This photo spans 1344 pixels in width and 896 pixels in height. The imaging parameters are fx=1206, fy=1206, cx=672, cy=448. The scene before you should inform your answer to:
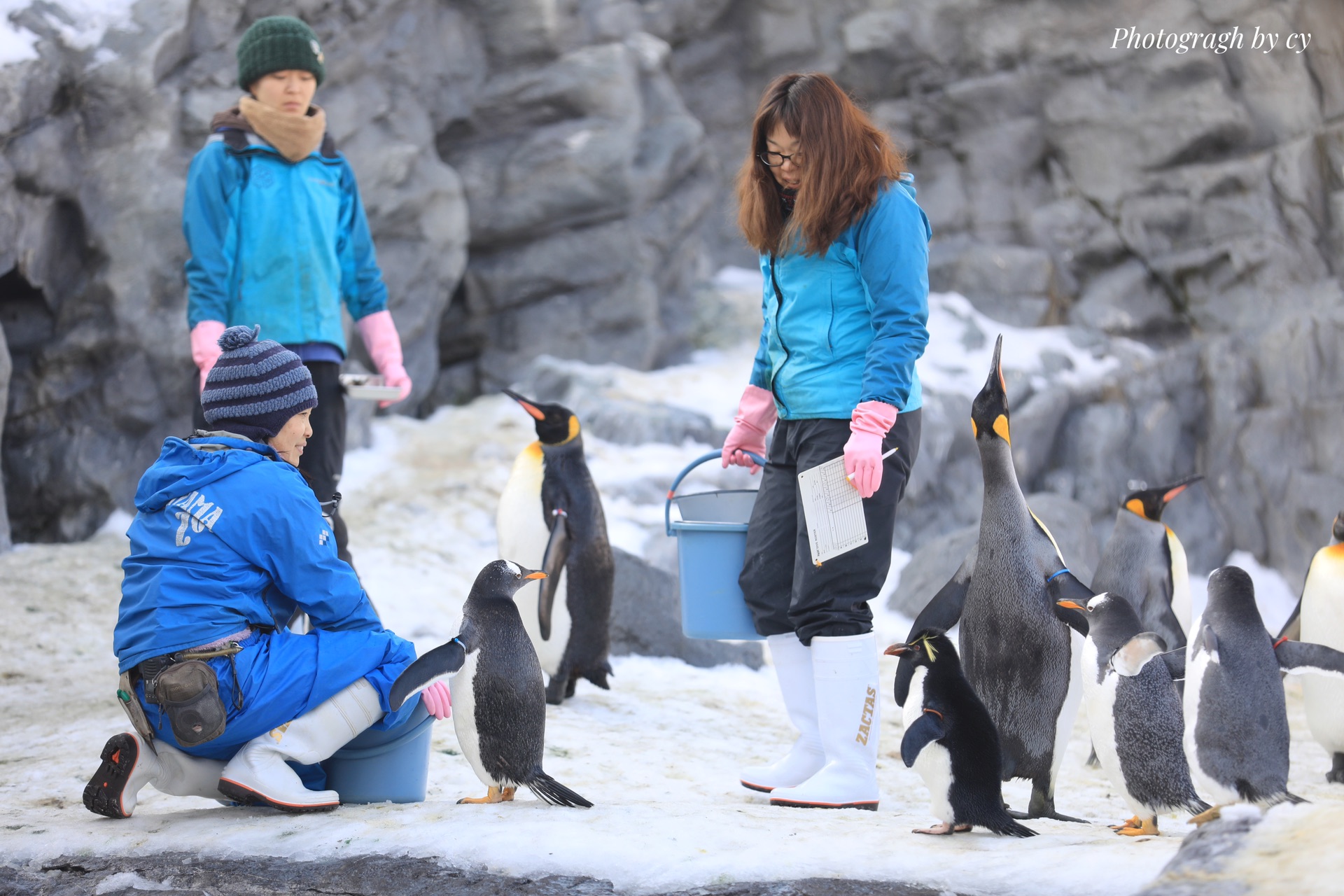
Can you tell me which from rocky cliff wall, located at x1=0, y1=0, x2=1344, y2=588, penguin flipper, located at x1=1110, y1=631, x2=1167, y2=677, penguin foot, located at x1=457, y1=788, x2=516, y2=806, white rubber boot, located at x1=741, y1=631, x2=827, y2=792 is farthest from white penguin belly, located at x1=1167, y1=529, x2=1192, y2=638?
rocky cliff wall, located at x1=0, y1=0, x2=1344, y2=588

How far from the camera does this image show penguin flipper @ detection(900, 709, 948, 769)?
2143 mm

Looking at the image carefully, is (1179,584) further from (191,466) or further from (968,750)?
(191,466)

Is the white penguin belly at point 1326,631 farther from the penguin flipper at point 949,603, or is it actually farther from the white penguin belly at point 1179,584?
the penguin flipper at point 949,603

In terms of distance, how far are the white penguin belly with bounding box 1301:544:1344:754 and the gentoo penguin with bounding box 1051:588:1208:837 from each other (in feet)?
5.61

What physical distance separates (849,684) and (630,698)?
67.6 inches

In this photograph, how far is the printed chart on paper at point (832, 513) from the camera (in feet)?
7.95

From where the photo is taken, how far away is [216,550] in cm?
223

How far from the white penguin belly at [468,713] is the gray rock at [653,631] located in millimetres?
2245

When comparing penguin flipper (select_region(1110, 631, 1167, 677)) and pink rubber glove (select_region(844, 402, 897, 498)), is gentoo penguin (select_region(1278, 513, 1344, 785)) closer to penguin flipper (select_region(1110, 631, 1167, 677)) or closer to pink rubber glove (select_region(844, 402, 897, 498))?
penguin flipper (select_region(1110, 631, 1167, 677))

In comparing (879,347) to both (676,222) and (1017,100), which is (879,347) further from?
A: (1017,100)

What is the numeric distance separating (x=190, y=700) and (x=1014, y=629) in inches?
72.9

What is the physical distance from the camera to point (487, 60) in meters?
8.62

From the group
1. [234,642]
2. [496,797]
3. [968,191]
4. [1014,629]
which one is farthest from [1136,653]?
[968,191]

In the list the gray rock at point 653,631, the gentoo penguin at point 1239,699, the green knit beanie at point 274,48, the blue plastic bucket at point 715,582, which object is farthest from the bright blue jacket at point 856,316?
the gray rock at point 653,631
